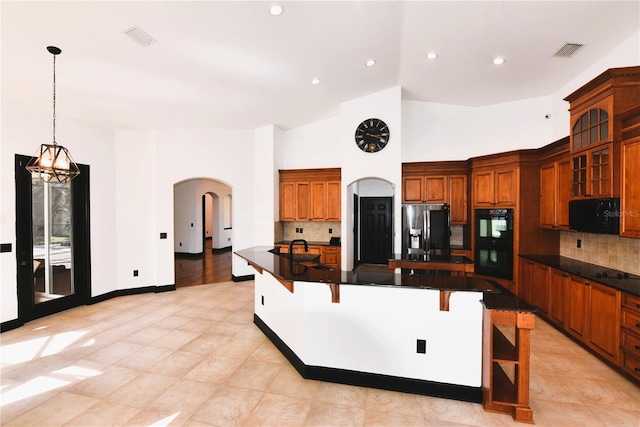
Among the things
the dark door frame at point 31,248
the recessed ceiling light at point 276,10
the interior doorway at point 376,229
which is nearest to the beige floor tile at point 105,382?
the dark door frame at point 31,248

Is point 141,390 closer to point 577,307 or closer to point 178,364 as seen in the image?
point 178,364

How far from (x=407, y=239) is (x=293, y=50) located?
3.56 metres

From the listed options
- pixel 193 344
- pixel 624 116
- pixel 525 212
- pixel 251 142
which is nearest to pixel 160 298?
pixel 193 344

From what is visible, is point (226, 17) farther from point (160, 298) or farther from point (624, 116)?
point (160, 298)

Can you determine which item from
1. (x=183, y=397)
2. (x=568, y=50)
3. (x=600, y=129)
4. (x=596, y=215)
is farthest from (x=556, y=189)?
(x=183, y=397)

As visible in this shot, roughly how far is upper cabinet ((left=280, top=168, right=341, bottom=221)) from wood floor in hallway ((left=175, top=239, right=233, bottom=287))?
217 centimetres

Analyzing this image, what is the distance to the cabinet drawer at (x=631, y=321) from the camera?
257 centimetres

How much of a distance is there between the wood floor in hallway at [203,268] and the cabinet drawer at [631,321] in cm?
624

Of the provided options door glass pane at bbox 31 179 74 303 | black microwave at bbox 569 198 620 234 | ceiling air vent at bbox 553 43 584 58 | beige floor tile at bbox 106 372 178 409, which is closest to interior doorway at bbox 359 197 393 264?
black microwave at bbox 569 198 620 234


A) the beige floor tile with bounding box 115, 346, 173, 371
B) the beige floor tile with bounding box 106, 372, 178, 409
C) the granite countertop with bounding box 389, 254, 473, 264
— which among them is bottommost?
the beige floor tile with bounding box 106, 372, 178, 409

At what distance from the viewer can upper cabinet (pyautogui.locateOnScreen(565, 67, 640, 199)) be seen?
113 inches

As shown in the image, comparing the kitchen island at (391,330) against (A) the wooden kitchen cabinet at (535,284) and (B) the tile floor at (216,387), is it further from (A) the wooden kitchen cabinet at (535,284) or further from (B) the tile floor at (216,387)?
(A) the wooden kitchen cabinet at (535,284)

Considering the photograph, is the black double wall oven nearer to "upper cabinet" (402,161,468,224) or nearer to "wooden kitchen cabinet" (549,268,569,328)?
"upper cabinet" (402,161,468,224)

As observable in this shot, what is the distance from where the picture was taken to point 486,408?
231 centimetres
